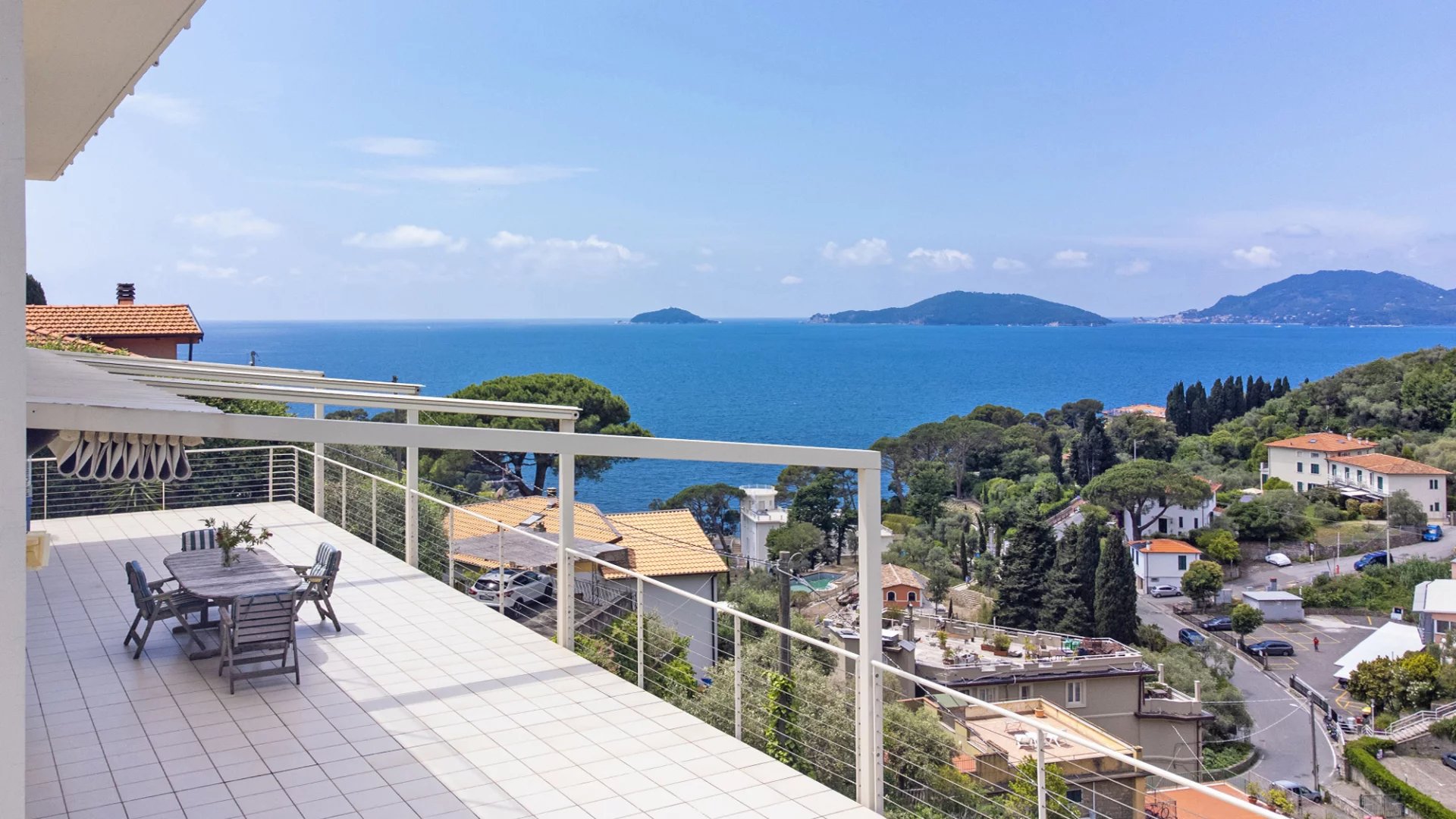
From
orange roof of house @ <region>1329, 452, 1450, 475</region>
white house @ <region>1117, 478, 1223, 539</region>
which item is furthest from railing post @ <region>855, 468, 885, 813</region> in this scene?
orange roof of house @ <region>1329, 452, 1450, 475</region>

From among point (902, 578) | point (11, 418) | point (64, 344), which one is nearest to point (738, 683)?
point (11, 418)

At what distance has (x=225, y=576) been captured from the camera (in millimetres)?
5699

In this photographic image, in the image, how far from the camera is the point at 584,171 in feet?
395

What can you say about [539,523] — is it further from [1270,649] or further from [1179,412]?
[1179,412]

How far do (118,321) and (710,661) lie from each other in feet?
41.2

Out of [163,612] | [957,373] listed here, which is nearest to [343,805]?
[163,612]

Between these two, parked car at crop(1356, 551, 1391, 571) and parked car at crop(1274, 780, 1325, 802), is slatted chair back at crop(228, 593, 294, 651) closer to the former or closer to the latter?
parked car at crop(1274, 780, 1325, 802)

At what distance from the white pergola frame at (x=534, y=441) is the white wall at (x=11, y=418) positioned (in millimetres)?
640

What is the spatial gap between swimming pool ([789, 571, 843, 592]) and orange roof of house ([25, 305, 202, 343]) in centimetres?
2902

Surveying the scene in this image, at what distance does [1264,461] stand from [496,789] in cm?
7489

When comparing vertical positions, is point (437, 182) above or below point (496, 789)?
above

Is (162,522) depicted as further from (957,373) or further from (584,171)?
(957,373)

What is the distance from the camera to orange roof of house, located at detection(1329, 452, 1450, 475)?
190 feet

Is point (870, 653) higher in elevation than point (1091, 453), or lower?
higher
